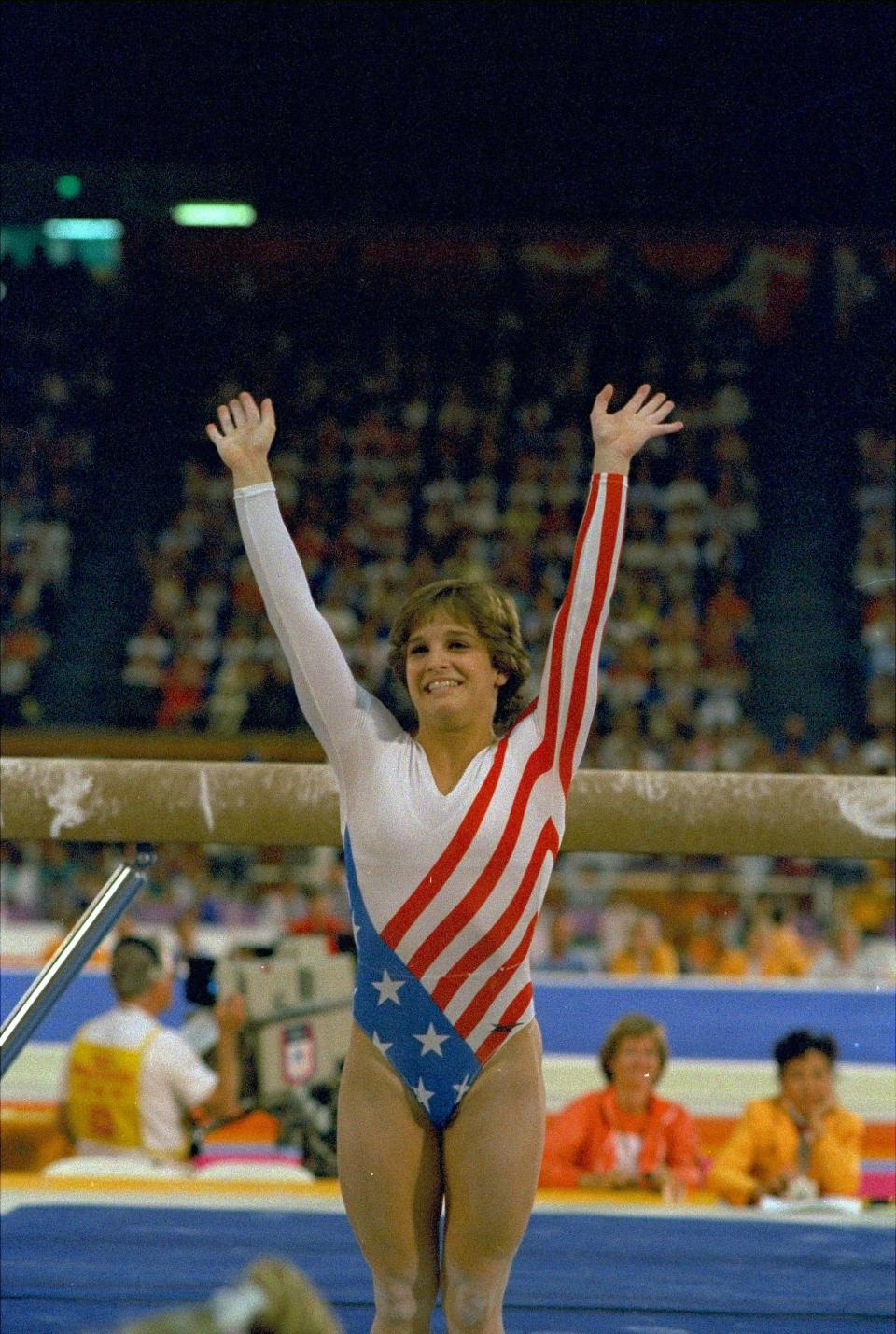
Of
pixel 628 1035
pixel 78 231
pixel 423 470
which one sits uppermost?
pixel 78 231

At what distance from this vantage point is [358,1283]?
116 inches

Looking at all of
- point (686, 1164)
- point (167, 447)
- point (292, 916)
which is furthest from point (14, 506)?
point (686, 1164)

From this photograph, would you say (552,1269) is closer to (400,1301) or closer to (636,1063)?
(400,1301)

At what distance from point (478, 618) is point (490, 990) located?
0.50 meters

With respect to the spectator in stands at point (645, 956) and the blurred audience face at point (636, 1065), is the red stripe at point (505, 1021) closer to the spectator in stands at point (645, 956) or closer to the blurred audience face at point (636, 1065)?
the blurred audience face at point (636, 1065)

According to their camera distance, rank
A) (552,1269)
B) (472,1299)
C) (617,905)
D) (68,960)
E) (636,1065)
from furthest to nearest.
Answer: (617,905), (636,1065), (552,1269), (68,960), (472,1299)

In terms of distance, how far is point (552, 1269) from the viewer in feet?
10.2

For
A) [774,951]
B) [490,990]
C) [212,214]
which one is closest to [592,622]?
[490,990]

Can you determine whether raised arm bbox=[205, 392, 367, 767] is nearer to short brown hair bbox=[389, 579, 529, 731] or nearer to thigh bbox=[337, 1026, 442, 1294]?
short brown hair bbox=[389, 579, 529, 731]

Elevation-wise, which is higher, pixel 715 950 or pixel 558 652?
pixel 558 652

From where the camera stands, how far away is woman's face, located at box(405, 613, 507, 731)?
2.15m

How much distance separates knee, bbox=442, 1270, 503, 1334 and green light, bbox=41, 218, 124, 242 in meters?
13.3

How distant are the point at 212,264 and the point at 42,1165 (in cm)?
1081

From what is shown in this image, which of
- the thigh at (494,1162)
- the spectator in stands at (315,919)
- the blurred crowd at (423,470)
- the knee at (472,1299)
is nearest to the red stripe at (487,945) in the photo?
the thigh at (494,1162)
